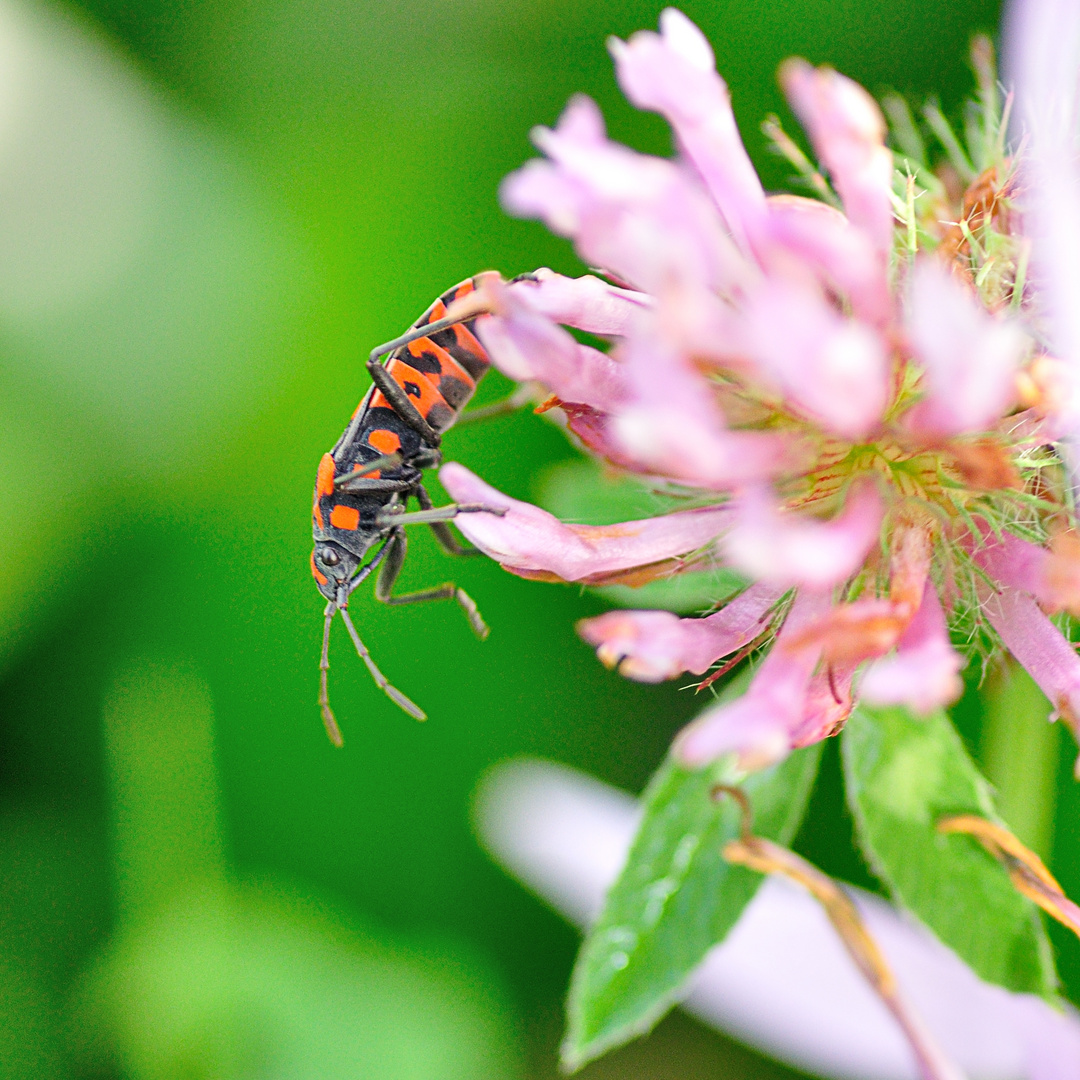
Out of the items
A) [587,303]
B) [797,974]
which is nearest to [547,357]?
[587,303]

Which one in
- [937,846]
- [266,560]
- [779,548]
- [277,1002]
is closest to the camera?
[779,548]

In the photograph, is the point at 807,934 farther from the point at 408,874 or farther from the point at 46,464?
the point at 46,464

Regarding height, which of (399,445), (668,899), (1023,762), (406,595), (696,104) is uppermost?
(696,104)

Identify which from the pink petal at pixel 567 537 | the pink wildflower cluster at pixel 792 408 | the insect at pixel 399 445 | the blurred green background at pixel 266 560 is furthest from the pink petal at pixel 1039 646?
the blurred green background at pixel 266 560

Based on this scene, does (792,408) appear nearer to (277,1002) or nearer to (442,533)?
(442,533)

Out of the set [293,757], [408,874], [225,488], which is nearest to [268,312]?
[225,488]

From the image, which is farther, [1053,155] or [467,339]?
[467,339]

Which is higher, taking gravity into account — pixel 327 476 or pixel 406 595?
pixel 327 476
